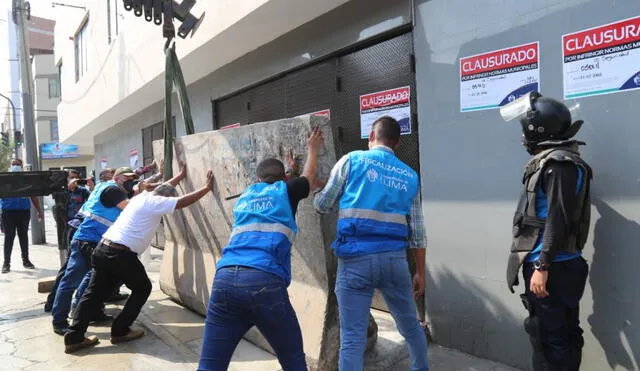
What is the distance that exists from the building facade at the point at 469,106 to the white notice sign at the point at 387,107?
0.02 meters

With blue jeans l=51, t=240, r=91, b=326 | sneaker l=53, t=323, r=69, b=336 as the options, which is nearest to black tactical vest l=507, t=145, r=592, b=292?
blue jeans l=51, t=240, r=91, b=326

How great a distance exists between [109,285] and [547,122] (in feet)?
12.5

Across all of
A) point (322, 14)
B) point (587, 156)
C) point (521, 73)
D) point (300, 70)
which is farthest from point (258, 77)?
point (587, 156)

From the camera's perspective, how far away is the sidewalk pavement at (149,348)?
11.9 feet

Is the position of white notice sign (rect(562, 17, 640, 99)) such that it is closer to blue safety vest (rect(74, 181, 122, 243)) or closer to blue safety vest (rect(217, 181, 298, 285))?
blue safety vest (rect(217, 181, 298, 285))

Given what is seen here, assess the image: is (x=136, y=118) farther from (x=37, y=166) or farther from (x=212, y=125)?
(x=212, y=125)

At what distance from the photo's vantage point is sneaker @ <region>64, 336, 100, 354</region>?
157 inches

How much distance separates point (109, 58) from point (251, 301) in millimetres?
10035

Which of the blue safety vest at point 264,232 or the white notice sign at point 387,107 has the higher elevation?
the white notice sign at point 387,107

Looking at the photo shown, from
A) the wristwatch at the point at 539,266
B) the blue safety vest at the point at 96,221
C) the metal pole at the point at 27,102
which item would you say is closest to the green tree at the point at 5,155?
the metal pole at the point at 27,102

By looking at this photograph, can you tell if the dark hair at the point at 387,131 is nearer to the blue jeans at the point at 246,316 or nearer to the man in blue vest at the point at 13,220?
the blue jeans at the point at 246,316

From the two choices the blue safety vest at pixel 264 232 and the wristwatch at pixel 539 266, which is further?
the blue safety vest at pixel 264 232

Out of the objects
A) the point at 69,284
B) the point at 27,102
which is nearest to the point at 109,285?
the point at 69,284

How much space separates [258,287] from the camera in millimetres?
2443
